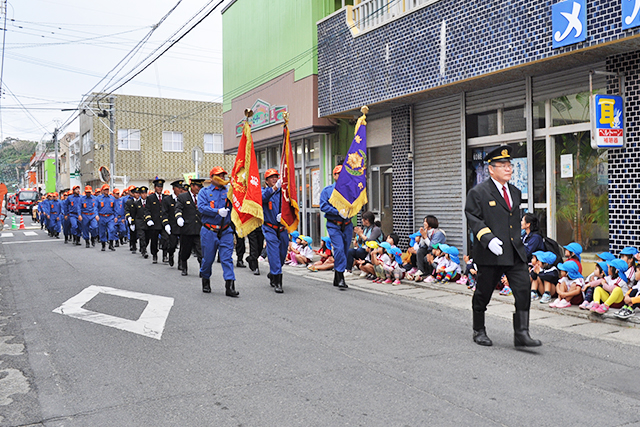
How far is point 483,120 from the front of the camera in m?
11.6

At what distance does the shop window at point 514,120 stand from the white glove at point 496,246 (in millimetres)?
5504

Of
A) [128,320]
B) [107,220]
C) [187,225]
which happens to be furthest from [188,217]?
[107,220]

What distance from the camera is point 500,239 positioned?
5.97 m

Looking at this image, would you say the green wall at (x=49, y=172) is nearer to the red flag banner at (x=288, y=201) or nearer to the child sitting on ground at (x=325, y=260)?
the child sitting on ground at (x=325, y=260)

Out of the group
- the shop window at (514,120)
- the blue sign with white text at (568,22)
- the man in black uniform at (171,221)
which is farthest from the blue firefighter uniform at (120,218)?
the blue sign with white text at (568,22)

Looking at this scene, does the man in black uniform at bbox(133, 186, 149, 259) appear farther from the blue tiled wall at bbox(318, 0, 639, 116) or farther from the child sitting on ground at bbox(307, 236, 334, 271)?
the blue tiled wall at bbox(318, 0, 639, 116)

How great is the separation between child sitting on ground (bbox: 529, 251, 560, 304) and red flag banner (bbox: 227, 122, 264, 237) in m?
4.35

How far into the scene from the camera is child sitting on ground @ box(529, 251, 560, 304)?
27.1 feet

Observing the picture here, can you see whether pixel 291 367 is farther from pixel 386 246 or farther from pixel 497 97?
pixel 497 97

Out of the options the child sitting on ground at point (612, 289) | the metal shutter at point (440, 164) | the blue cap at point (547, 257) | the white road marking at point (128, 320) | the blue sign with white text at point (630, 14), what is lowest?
the white road marking at point (128, 320)

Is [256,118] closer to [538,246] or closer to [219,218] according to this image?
[219,218]

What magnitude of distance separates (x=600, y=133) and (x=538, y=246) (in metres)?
1.87

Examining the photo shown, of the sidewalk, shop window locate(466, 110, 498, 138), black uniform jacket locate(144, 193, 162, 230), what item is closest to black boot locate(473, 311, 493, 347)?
the sidewalk

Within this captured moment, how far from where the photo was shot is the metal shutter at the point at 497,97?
1057cm
